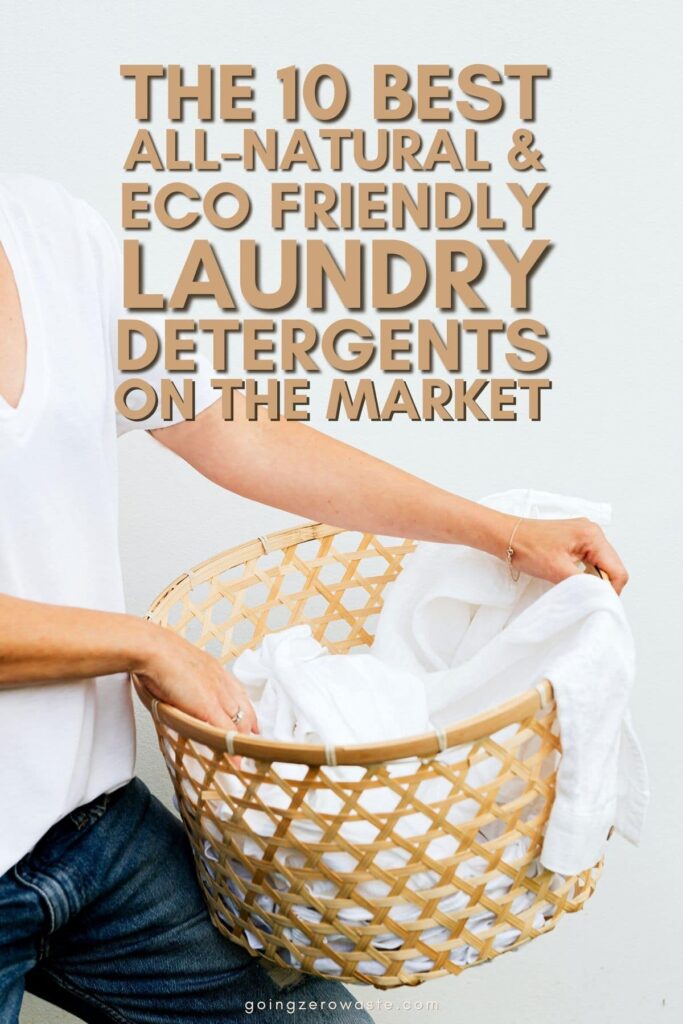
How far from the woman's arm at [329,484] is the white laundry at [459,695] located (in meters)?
0.04

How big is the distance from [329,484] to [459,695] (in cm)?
20

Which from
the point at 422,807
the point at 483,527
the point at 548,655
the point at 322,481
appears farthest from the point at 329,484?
the point at 422,807

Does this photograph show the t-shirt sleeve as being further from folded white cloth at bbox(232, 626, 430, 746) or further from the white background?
the white background

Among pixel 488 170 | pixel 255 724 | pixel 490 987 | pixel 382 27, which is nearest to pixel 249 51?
pixel 382 27

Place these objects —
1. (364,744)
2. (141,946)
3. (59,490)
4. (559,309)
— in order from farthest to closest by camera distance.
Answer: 1. (559,309)
2. (141,946)
3. (59,490)
4. (364,744)

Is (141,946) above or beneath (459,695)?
beneath

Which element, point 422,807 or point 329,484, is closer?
point 422,807

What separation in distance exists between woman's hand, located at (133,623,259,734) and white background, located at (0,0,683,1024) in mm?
500

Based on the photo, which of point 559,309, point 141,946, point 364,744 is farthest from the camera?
point 559,309

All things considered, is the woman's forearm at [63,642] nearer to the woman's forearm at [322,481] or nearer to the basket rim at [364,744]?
the basket rim at [364,744]

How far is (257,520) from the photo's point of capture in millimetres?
1283

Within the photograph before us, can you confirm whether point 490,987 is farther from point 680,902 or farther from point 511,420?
point 511,420

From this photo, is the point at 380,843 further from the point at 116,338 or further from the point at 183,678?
the point at 116,338

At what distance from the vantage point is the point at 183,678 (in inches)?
29.8
